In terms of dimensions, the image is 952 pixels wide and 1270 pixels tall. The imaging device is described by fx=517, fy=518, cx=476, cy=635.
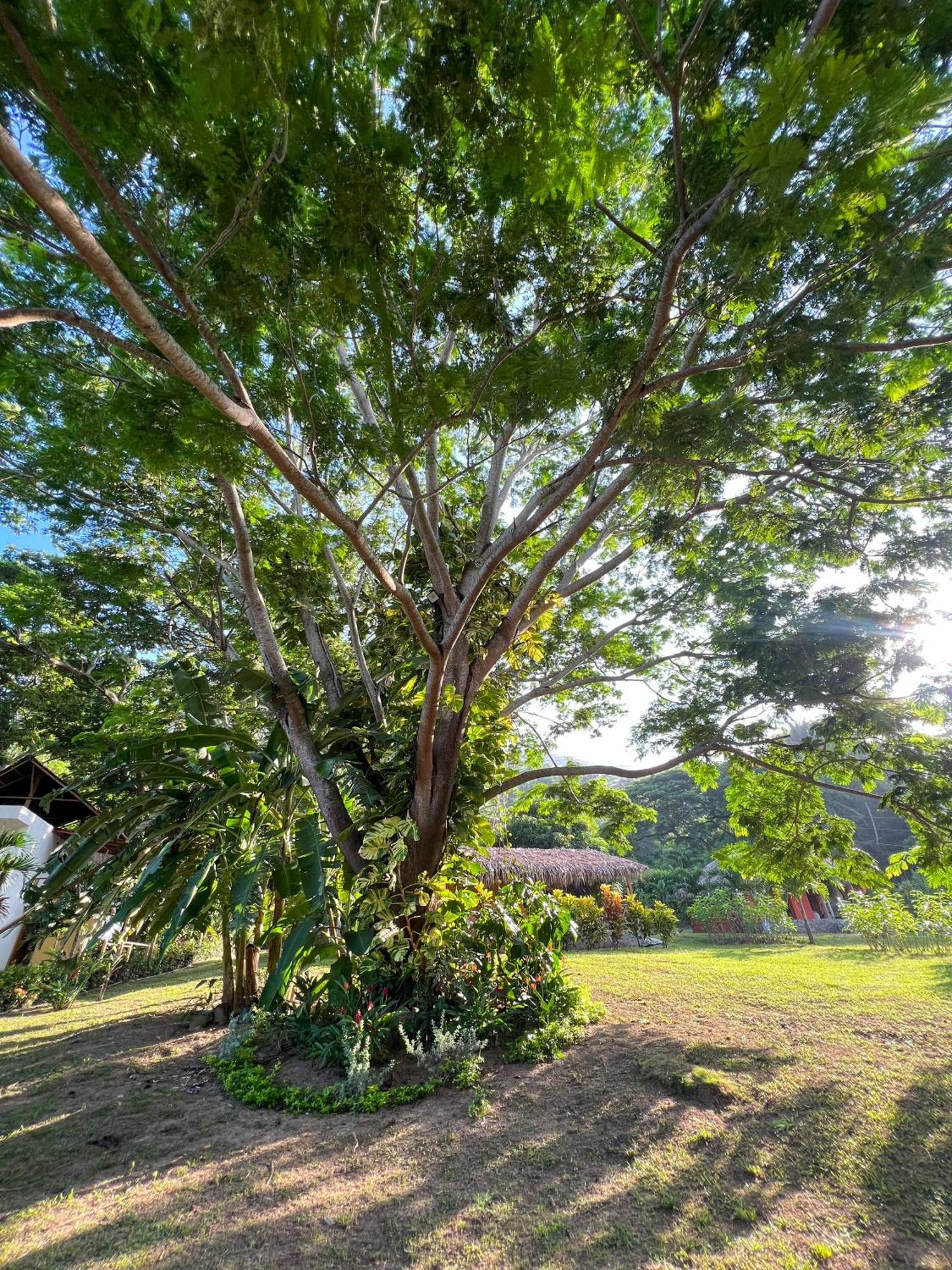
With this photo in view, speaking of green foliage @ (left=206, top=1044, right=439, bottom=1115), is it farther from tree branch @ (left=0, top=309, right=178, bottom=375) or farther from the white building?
the white building

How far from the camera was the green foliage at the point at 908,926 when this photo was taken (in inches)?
380

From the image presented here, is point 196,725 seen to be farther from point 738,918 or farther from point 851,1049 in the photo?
point 738,918

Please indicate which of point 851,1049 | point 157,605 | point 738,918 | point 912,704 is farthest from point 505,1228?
point 738,918

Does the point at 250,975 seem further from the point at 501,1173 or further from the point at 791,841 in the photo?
the point at 791,841

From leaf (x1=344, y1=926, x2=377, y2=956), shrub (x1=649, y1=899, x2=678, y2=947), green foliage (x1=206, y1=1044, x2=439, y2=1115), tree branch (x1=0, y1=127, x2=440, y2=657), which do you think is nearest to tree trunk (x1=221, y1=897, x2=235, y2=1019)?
green foliage (x1=206, y1=1044, x2=439, y2=1115)

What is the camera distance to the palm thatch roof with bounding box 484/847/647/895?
42.3 feet

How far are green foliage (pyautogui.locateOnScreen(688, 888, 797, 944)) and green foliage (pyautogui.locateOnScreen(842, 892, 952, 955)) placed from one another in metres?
3.24

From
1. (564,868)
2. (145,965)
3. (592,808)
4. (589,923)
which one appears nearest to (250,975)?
(592,808)

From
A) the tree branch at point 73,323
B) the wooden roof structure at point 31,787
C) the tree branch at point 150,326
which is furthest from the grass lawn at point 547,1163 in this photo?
the wooden roof structure at point 31,787

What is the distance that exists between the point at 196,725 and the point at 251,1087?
2.99 m

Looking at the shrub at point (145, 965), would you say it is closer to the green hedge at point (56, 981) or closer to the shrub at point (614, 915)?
the green hedge at point (56, 981)

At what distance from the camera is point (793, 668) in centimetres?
629

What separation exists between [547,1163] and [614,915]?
37.3 ft

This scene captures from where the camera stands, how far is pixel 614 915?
42.4 feet
